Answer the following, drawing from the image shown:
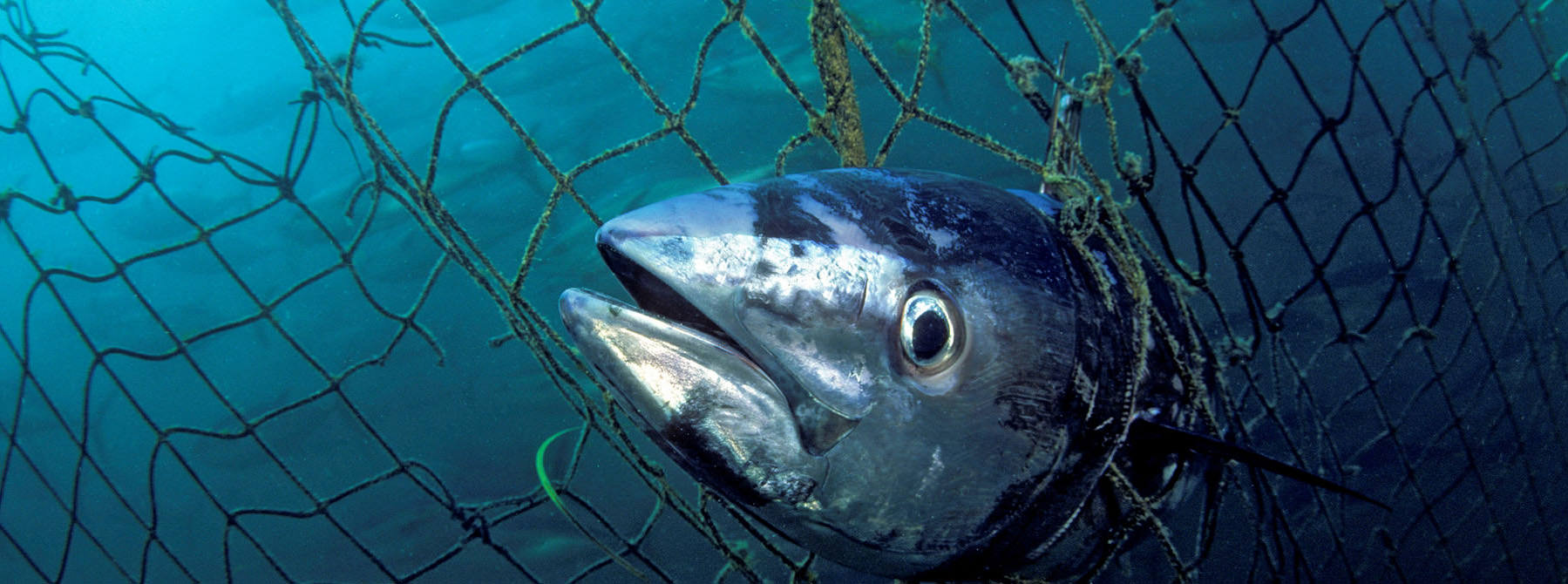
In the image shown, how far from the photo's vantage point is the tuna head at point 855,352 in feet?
3.12

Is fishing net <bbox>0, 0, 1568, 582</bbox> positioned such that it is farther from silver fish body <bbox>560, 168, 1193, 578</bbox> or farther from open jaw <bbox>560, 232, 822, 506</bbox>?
open jaw <bbox>560, 232, 822, 506</bbox>

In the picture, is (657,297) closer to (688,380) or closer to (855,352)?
(688,380)

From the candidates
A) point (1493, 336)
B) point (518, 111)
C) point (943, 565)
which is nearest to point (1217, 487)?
point (943, 565)

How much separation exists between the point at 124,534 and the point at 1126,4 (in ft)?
59.0

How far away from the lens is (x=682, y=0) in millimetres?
10742

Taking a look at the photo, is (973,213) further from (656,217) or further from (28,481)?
(28,481)

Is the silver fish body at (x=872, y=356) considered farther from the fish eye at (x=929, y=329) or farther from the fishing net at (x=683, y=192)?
the fishing net at (x=683, y=192)

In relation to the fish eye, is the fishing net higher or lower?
higher

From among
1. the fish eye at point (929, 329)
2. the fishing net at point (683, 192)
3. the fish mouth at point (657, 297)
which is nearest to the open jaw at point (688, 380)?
the fish mouth at point (657, 297)

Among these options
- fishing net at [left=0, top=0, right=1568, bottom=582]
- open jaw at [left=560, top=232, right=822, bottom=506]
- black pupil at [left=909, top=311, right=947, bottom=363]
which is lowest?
open jaw at [left=560, top=232, right=822, bottom=506]

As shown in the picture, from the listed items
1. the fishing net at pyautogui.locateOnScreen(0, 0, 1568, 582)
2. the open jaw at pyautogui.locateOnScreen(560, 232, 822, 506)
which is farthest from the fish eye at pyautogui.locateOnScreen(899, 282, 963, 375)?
the fishing net at pyautogui.locateOnScreen(0, 0, 1568, 582)

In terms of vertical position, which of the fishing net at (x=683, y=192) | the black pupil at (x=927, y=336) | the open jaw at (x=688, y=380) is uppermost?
the fishing net at (x=683, y=192)

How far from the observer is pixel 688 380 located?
0.95 meters

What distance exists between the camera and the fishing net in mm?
1821
